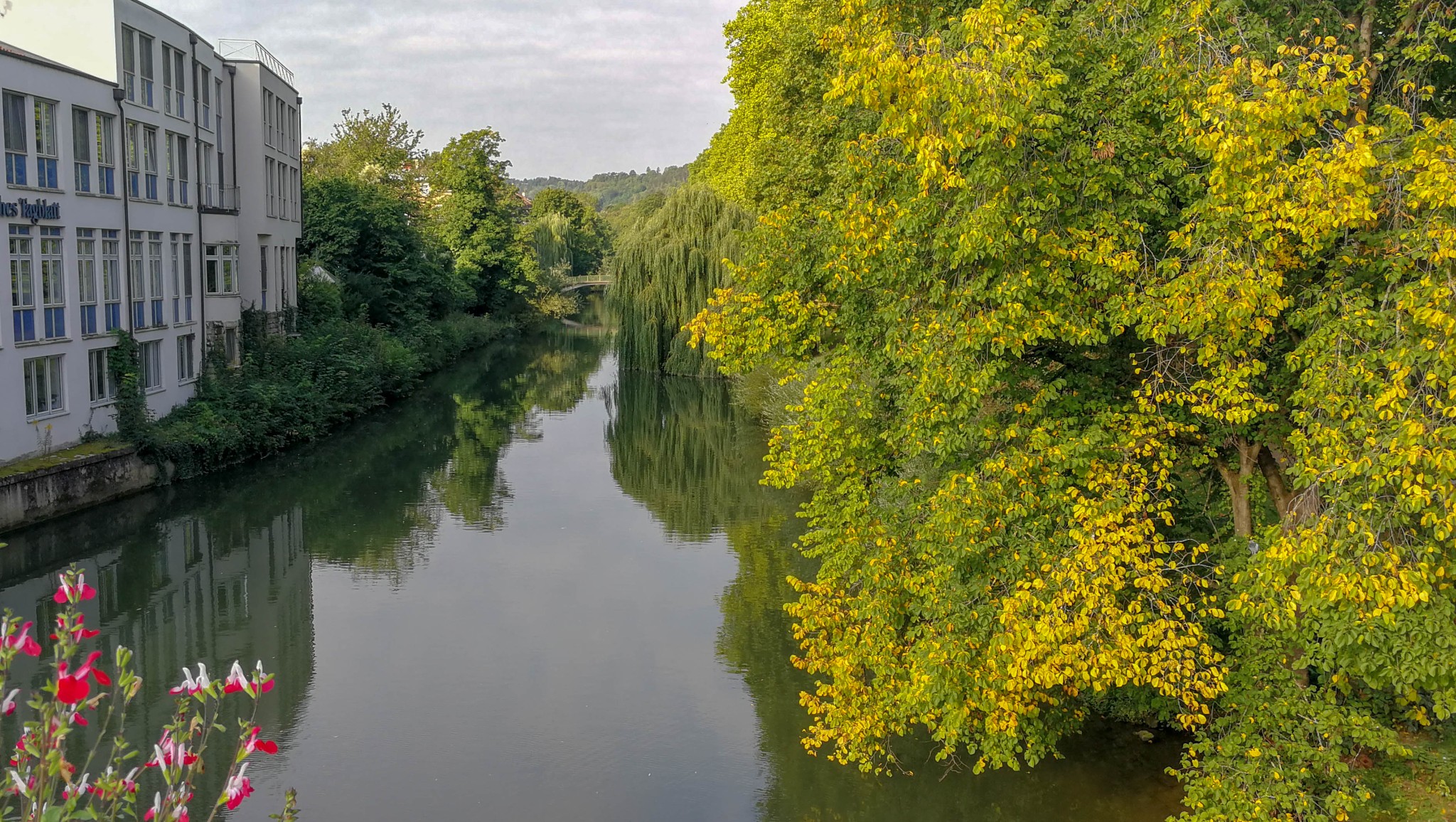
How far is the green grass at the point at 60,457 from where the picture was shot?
2388 centimetres

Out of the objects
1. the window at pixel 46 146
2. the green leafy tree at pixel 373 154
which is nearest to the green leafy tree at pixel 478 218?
the green leafy tree at pixel 373 154

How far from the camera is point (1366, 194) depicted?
29.8ft

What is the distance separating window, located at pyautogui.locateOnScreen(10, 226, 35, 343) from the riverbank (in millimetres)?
2690

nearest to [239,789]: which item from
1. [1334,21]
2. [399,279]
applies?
[1334,21]

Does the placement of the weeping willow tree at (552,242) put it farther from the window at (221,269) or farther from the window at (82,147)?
the window at (82,147)

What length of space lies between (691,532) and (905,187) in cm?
1526

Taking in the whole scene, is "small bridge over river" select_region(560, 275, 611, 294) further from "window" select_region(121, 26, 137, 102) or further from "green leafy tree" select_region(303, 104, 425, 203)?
"window" select_region(121, 26, 137, 102)

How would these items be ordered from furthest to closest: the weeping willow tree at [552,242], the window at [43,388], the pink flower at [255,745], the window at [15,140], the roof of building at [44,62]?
the weeping willow tree at [552,242] → the window at [43,388] → the roof of building at [44,62] → the window at [15,140] → the pink flower at [255,745]

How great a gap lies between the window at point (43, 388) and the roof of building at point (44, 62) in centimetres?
625

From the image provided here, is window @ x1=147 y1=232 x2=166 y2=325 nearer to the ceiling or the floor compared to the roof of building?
nearer to the floor

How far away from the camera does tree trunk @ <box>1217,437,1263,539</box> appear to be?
11.6m

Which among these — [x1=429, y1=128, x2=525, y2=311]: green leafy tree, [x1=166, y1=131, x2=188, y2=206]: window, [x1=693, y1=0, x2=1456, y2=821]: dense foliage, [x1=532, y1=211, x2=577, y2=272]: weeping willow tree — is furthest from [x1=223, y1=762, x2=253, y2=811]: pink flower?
[x1=532, y1=211, x2=577, y2=272]: weeping willow tree

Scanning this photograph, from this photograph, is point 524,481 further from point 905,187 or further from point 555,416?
point 905,187

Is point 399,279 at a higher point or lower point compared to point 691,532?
higher
